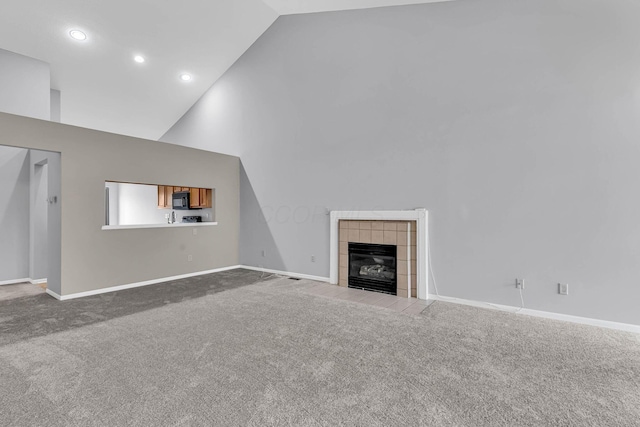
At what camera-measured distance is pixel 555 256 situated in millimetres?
3285

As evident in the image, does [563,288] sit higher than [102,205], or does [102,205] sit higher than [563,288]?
[102,205]

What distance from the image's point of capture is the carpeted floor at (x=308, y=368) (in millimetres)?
1676

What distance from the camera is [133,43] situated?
518 centimetres

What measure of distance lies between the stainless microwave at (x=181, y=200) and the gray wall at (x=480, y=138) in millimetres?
2287

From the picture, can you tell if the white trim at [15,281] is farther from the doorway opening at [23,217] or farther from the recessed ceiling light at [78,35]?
the recessed ceiling light at [78,35]

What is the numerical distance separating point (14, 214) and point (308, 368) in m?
5.86

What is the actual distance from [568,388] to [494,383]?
442 mm

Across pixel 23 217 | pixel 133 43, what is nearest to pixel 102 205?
pixel 23 217

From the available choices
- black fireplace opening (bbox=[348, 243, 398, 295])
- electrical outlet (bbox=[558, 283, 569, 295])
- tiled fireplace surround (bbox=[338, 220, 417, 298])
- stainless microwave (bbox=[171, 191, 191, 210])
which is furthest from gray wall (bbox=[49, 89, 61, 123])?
electrical outlet (bbox=[558, 283, 569, 295])

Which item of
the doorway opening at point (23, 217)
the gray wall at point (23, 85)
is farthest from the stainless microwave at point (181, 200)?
the gray wall at point (23, 85)

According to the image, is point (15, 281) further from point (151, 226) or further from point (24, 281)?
point (151, 226)

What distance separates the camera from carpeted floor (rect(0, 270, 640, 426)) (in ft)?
5.50

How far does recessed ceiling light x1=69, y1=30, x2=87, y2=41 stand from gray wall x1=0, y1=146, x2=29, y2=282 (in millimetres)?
2075

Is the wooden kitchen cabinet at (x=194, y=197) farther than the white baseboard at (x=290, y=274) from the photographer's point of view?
Yes
